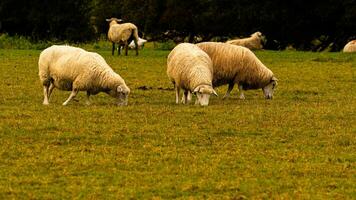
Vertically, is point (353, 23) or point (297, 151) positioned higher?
point (297, 151)

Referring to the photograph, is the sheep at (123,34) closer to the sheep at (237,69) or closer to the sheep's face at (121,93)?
the sheep at (237,69)

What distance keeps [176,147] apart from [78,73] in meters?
5.17

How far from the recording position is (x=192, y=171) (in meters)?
10.0

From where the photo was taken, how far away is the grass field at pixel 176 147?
30.1 ft

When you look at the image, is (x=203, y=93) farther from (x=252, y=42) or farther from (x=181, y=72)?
(x=252, y=42)

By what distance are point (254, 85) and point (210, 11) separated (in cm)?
2662

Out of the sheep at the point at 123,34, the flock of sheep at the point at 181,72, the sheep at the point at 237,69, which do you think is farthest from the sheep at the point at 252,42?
the flock of sheep at the point at 181,72

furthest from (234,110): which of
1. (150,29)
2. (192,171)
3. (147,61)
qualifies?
(150,29)

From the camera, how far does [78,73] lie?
16.5m

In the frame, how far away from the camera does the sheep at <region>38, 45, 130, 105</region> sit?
16484mm

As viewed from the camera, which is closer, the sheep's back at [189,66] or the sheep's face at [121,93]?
the sheep's face at [121,93]

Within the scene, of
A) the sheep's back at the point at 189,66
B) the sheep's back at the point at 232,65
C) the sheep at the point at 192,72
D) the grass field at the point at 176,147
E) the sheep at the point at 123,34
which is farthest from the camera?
the sheep at the point at 123,34

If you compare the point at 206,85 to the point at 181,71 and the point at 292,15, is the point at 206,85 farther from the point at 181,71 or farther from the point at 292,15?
the point at 292,15

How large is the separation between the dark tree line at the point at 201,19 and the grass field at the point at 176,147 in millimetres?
25325
